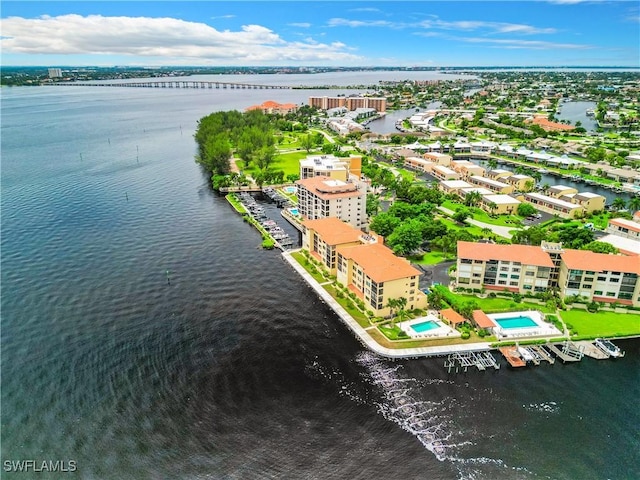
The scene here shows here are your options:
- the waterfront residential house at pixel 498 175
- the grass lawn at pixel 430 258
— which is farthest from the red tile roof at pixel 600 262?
the waterfront residential house at pixel 498 175

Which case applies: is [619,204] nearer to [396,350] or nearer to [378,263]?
[378,263]

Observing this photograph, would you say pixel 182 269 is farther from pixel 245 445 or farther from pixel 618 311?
pixel 618 311

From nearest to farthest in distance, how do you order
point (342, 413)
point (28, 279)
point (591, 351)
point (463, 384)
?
point (342, 413) → point (463, 384) → point (591, 351) → point (28, 279)

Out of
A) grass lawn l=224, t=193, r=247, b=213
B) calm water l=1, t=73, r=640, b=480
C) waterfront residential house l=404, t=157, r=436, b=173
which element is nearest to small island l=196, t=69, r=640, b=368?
grass lawn l=224, t=193, r=247, b=213

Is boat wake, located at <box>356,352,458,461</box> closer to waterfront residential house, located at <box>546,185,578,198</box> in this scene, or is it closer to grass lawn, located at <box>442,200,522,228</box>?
grass lawn, located at <box>442,200,522,228</box>

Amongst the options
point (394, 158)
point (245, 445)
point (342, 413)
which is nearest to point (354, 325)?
point (342, 413)
